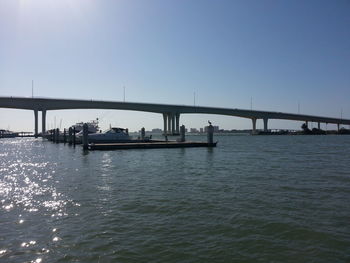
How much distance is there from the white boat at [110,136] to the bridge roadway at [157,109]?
5180cm

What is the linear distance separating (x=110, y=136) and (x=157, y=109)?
62.6 meters

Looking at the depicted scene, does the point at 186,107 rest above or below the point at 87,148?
above

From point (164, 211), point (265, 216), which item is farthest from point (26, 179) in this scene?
point (265, 216)

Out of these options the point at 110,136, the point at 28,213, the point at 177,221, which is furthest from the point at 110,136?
the point at 177,221

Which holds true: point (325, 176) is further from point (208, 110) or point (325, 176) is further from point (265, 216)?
point (208, 110)

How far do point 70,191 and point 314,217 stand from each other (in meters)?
8.23

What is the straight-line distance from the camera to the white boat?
41281mm

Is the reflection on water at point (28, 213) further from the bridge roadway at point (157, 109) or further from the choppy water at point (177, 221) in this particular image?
the bridge roadway at point (157, 109)

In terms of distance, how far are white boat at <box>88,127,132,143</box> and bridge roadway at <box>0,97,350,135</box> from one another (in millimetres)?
51796

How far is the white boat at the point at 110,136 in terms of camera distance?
135 ft

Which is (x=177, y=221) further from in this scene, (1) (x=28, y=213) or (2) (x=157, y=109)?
(2) (x=157, y=109)

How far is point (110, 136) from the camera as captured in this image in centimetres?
4238

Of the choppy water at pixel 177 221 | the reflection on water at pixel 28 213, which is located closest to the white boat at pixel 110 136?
the reflection on water at pixel 28 213

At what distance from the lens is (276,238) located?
6.38 m
